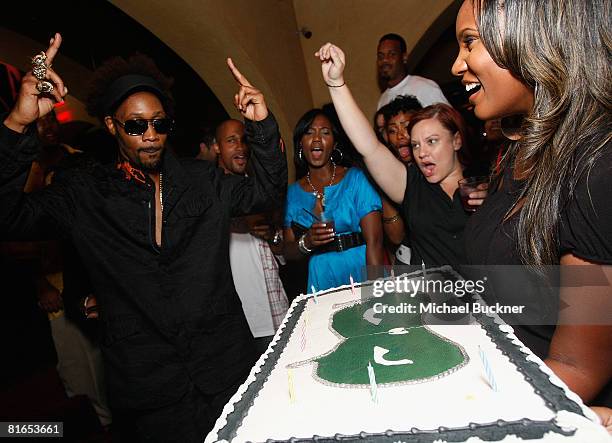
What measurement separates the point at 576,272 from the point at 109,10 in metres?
7.34

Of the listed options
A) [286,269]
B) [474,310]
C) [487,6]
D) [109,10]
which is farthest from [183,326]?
[109,10]

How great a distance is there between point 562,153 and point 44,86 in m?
2.00

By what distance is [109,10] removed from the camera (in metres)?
6.56

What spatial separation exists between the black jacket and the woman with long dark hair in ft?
3.96

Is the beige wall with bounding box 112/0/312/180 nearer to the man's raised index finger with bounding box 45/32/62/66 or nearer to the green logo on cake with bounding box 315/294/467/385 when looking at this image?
the man's raised index finger with bounding box 45/32/62/66

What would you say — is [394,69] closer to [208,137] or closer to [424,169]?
[208,137]

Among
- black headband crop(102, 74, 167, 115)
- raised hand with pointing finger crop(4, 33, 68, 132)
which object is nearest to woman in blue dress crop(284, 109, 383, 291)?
black headband crop(102, 74, 167, 115)

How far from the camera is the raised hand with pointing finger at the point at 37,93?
5.98 ft

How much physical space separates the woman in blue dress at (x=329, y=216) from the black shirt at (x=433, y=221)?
514 mm

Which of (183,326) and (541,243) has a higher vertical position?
(541,243)

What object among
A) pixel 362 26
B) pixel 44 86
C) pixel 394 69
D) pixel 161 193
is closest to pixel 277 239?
pixel 161 193

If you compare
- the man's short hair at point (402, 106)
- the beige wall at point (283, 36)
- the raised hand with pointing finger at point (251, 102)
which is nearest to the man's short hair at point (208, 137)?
the beige wall at point (283, 36)

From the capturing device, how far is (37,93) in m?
1.88

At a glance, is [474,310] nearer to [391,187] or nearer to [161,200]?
[391,187]
